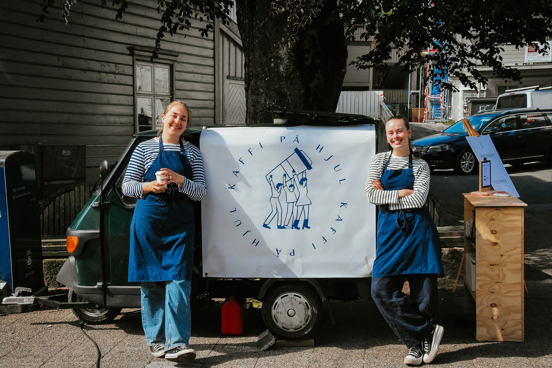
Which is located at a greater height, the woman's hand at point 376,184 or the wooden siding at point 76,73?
the wooden siding at point 76,73

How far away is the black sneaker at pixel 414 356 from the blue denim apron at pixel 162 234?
1.74 meters

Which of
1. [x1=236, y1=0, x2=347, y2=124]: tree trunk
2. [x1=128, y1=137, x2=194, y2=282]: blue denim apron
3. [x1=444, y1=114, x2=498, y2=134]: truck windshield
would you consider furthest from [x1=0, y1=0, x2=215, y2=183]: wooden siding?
[x1=444, y1=114, x2=498, y2=134]: truck windshield

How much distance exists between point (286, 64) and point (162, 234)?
3.20 metres

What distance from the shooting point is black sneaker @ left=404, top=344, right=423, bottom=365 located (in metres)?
4.25

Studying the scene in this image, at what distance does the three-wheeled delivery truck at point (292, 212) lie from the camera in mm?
4539

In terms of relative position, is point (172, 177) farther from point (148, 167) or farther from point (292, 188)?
point (292, 188)

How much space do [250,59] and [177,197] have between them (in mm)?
3175

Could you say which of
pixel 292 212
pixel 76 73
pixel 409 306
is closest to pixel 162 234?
pixel 292 212

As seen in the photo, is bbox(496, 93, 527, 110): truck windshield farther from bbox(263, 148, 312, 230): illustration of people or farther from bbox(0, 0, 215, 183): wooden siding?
bbox(263, 148, 312, 230): illustration of people

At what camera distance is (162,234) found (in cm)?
439

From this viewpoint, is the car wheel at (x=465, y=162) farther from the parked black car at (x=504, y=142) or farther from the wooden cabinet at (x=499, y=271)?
the wooden cabinet at (x=499, y=271)

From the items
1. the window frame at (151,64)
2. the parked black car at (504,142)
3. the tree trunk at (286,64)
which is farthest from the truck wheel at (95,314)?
the parked black car at (504,142)

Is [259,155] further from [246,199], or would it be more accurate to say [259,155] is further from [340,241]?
[340,241]

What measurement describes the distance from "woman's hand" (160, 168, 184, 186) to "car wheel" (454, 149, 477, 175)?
39.7 feet
